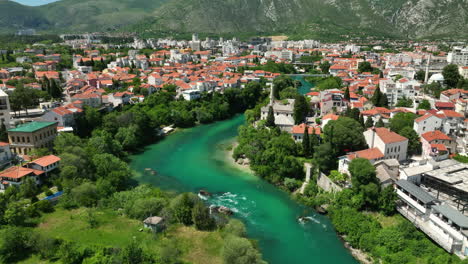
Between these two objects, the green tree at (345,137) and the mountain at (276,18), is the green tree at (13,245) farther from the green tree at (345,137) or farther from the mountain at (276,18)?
the mountain at (276,18)

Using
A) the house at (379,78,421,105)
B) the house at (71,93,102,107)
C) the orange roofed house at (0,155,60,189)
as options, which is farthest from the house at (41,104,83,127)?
the house at (379,78,421,105)

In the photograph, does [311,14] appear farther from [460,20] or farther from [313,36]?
[460,20]

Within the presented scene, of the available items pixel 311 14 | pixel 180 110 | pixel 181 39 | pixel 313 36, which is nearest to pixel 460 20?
pixel 313 36

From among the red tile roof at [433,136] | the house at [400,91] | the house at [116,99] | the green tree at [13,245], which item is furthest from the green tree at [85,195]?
the house at [400,91]

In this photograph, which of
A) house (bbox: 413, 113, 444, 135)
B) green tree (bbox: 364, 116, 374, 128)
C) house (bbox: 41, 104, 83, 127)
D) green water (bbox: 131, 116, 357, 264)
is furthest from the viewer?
house (bbox: 41, 104, 83, 127)

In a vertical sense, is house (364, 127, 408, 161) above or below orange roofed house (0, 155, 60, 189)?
above

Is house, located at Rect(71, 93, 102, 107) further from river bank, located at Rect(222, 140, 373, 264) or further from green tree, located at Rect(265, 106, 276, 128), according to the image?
green tree, located at Rect(265, 106, 276, 128)
